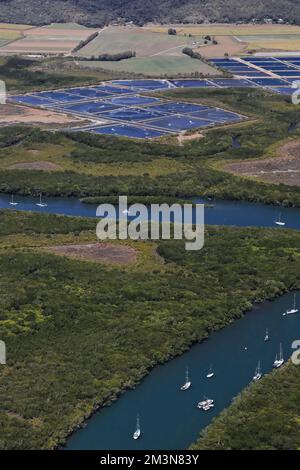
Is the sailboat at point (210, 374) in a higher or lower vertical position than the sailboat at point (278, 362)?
Answer: lower

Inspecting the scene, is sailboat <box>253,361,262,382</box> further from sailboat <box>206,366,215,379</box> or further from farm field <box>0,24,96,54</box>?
farm field <box>0,24,96,54</box>

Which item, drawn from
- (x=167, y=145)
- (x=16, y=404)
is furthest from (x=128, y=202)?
(x=16, y=404)

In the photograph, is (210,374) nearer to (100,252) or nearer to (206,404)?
(206,404)

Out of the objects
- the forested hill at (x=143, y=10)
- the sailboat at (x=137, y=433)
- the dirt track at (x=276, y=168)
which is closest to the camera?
the sailboat at (x=137, y=433)

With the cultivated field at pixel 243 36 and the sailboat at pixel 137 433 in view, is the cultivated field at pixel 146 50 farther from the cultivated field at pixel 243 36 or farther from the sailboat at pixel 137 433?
the sailboat at pixel 137 433

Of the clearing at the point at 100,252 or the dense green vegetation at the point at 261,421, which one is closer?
the dense green vegetation at the point at 261,421

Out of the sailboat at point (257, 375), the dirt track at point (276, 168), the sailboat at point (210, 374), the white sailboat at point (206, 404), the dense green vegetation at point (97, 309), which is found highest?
the dirt track at point (276, 168)

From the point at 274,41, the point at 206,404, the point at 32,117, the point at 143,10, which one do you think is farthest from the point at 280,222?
the point at 143,10

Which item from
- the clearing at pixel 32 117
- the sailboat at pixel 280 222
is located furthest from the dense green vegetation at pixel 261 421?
the clearing at pixel 32 117
